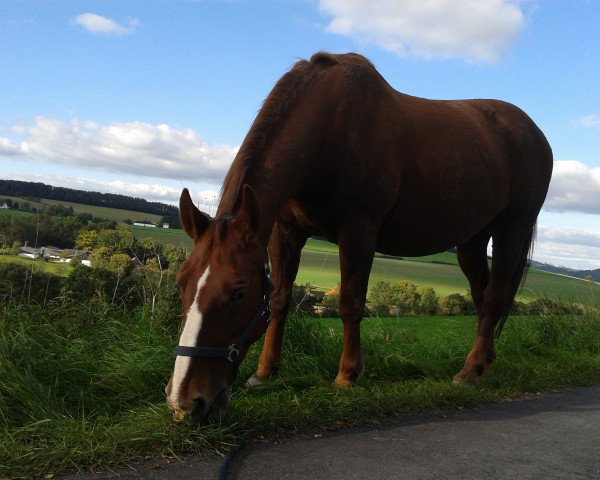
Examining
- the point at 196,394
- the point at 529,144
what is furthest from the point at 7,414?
the point at 529,144

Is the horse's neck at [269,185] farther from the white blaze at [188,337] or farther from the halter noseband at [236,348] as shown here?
the white blaze at [188,337]

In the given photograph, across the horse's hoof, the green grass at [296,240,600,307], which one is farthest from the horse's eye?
the green grass at [296,240,600,307]

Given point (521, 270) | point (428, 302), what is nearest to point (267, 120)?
point (521, 270)

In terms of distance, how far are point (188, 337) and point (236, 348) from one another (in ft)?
1.05

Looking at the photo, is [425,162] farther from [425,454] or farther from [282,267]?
[425,454]

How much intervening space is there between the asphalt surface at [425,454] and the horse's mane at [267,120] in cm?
144

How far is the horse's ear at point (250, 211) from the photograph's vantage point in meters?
3.33

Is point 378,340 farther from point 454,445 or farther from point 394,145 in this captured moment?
point 454,445

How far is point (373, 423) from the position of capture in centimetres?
381

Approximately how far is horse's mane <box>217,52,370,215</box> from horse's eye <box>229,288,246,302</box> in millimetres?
517

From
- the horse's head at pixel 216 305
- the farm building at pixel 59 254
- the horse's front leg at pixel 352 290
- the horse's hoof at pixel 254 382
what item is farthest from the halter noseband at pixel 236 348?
the farm building at pixel 59 254

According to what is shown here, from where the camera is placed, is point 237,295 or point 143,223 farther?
point 143,223

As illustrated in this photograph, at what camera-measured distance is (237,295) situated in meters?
3.25

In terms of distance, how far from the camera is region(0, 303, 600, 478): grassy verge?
301 cm
